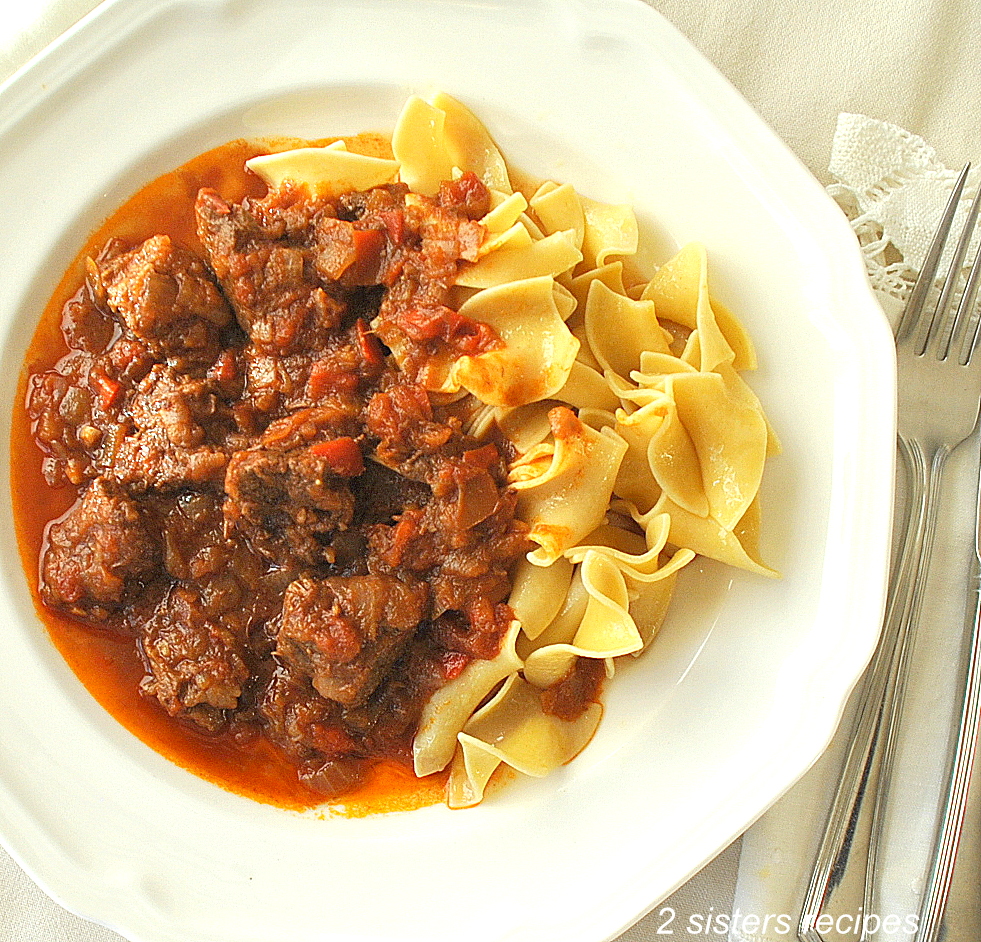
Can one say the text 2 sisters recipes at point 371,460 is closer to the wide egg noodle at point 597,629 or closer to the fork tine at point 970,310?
the wide egg noodle at point 597,629

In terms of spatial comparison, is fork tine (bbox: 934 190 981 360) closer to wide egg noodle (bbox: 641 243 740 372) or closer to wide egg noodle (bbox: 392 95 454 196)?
wide egg noodle (bbox: 641 243 740 372)

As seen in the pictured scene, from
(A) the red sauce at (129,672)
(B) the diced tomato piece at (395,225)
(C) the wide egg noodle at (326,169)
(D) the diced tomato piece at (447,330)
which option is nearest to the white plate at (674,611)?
(A) the red sauce at (129,672)

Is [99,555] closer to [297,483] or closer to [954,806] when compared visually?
[297,483]

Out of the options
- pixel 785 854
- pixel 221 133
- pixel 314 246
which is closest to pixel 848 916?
pixel 785 854

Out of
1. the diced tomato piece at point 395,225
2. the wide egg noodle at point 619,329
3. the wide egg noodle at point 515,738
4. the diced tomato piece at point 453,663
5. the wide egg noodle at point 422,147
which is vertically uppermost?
the wide egg noodle at point 422,147

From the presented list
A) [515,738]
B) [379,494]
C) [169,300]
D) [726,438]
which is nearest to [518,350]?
[379,494]

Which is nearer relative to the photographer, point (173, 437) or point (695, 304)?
point (173, 437)

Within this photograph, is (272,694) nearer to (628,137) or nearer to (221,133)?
(221,133)
